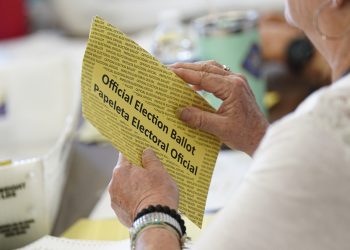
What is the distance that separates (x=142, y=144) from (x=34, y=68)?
2.50ft

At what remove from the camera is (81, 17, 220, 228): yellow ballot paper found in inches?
32.6

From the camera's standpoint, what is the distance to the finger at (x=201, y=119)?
875 millimetres

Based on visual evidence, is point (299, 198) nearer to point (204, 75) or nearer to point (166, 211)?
point (166, 211)

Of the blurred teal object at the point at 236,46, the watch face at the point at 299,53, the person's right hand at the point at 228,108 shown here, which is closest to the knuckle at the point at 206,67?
the person's right hand at the point at 228,108

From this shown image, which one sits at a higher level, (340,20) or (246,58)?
(340,20)

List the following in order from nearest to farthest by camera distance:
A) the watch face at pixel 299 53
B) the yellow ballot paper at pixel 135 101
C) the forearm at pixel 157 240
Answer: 1. the forearm at pixel 157 240
2. the yellow ballot paper at pixel 135 101
3. the watch face at pixel 299 53

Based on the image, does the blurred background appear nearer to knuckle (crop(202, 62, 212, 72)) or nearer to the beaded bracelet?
knuckle (crop(202, 62, 212, 72))

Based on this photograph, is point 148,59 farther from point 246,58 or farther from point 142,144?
point 246,58

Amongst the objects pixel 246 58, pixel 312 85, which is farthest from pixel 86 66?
pixel 312 85

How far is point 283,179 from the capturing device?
607 millimetres

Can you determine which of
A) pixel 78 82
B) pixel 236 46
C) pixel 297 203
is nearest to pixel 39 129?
pixel 78 82

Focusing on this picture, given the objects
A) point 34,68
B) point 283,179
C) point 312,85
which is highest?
point 283,179

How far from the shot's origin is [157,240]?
73 cm

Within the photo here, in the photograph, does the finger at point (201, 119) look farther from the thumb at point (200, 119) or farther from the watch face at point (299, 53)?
the watch face at point (299, 53)
